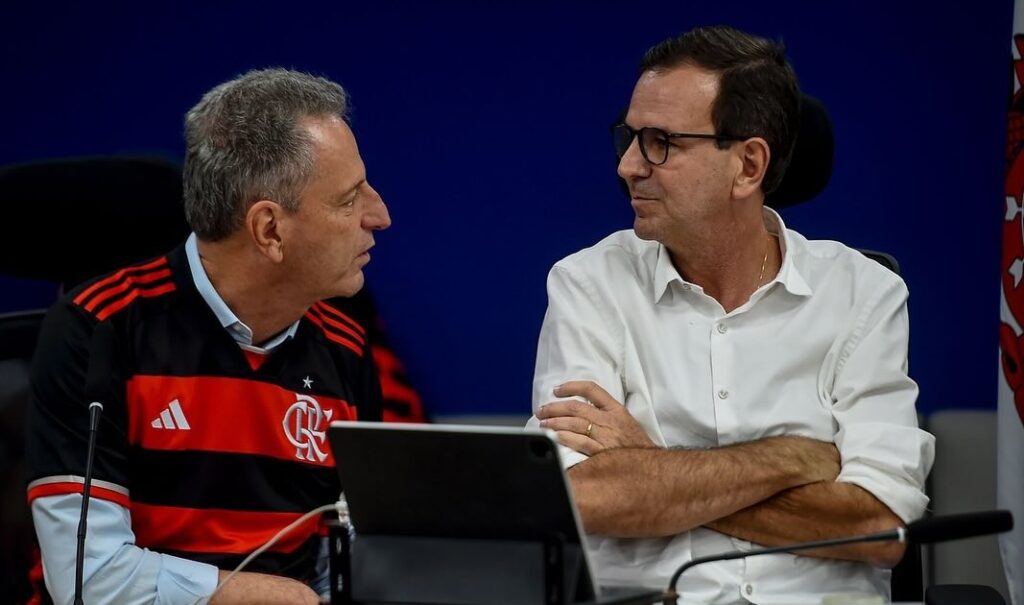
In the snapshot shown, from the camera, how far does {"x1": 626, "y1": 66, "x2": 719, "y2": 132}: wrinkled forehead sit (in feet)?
8.00

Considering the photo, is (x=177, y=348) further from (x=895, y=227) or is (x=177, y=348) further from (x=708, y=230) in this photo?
(x=895, y=227)

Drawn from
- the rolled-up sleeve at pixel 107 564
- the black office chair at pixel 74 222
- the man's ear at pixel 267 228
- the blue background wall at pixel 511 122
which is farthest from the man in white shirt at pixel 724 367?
the blue background wall at pixel 511 122

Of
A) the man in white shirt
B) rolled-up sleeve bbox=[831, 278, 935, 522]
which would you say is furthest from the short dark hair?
rolled-up sleeve bbox=[831, 278, 935, 522]

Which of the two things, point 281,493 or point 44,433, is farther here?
point 281,493

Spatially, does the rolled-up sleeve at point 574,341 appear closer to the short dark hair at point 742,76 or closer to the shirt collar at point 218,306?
the short dark hair at point 742,76

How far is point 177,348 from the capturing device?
233 centimetres

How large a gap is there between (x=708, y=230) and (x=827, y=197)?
114 cm

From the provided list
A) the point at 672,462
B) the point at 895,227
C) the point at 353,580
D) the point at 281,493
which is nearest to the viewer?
the point at 353,580

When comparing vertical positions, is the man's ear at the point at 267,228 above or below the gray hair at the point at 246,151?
below

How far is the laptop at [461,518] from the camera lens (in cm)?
163

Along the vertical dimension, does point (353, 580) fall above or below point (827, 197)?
below

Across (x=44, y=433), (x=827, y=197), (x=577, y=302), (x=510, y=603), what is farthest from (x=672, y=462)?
(x=827, y=197)

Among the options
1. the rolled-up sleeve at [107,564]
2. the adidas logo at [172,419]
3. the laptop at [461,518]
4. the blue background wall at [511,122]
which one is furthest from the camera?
the blue background wall at [511,122]

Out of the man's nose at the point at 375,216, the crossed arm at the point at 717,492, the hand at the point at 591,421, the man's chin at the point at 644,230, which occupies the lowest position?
the crossed arm at the point at 717,492
